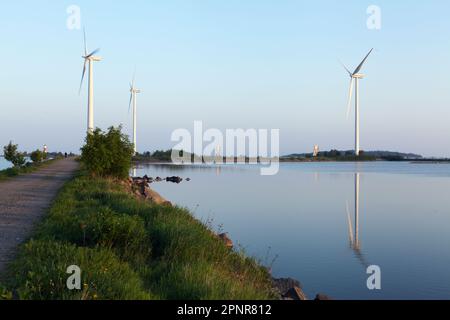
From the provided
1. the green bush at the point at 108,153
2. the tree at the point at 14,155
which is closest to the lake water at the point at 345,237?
the green bush at the point at 108,153

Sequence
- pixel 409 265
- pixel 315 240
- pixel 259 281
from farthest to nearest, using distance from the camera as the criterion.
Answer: pixel 315 240 < pixel 409 265 < pixel 259 281

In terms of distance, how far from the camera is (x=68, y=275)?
23.8 feet

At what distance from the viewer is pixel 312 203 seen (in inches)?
1271

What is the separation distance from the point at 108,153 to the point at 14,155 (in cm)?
2745

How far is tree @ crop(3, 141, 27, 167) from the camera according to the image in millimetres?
54112

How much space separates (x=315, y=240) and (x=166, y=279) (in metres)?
11.8

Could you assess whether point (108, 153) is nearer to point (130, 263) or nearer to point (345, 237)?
point (345, 237)

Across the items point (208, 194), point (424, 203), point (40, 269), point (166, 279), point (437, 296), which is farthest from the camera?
point (208, 194)

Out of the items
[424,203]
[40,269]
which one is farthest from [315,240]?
[424,203]

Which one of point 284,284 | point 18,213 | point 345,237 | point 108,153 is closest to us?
point 284,284

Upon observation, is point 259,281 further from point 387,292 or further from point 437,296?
point 437,296

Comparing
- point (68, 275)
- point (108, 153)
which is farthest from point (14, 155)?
point (68, 275)

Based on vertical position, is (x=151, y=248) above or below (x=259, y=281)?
above

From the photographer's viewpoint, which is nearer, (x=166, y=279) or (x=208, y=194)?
(x=166, y=279)
